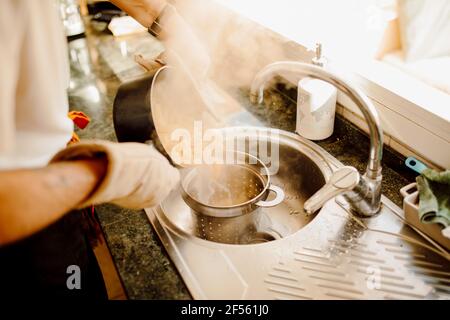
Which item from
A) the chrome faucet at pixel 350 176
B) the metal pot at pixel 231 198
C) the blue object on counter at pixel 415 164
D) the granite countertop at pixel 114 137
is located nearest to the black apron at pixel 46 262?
the granite countertop at pixel 114 137

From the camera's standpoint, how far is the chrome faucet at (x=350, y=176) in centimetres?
105

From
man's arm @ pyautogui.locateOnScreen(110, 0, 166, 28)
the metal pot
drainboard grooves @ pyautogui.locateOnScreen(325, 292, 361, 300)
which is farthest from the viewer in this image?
man's arm @ pyautogui.locateOnScreen(110, 0, 166, 28)

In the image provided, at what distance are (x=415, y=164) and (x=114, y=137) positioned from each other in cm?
111

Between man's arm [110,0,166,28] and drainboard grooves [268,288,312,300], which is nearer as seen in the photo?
drainboard grooves [268,288,312,300]

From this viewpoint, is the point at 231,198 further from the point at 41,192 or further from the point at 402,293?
the point at 41,192

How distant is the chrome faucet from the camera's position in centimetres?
105

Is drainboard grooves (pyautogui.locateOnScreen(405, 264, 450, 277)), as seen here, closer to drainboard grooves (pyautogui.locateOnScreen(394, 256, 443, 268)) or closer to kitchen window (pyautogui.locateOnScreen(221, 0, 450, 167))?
drainboard grooves (pyautogui.locateOnScreen(394, 256, 443, 268))

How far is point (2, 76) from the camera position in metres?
0.85

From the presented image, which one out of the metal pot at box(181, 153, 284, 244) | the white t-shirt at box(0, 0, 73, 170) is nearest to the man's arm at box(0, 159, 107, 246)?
the white t-shirt at box(0, 0, 73, 170)

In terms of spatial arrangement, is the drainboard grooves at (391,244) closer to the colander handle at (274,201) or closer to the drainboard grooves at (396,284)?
the drainboard grooves at (396,284)

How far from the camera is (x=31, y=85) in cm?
96

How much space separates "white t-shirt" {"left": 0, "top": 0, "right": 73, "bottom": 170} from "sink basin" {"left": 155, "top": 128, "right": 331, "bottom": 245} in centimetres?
40

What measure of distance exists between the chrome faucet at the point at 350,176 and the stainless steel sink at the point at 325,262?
0.22ft
